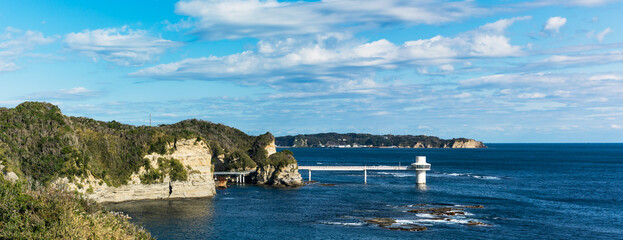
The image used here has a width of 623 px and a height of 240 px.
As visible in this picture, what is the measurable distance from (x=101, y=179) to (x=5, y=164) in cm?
1868

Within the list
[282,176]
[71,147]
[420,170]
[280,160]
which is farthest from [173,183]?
[420,170]

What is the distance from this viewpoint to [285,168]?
12144cm

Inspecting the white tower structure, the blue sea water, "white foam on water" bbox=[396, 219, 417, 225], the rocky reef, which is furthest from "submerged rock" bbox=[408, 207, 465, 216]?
the white tower structure

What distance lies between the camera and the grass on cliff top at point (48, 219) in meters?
29.2

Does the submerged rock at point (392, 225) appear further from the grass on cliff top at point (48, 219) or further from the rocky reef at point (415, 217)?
the grass on cliff top at point (48, 219)

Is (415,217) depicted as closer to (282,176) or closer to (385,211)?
(385,211)

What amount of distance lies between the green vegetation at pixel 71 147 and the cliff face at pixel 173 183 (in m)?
0.87

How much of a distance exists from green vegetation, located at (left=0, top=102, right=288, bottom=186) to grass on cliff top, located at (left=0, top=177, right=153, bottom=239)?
125 ft

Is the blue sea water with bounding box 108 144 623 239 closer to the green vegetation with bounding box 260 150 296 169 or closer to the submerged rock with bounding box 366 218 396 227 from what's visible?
the submerged rock with bounding box 366 218 396 227

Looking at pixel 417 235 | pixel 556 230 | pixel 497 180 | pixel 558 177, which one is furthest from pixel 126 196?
pixel 558 177

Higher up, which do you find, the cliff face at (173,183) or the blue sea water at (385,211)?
the cliff face at (173,183)

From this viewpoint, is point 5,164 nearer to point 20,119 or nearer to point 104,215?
point 20,119

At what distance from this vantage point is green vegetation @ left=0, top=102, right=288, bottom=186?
247 feet

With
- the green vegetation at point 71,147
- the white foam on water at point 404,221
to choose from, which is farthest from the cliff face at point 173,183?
the white foam on water at point 404,221
